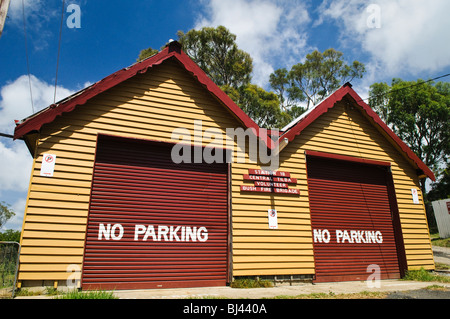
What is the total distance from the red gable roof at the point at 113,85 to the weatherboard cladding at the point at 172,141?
0.12 meters

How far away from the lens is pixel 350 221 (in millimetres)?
10297

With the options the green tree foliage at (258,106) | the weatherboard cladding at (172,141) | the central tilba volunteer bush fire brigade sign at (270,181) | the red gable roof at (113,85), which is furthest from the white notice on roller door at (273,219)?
the green tree foliage at (258,106)

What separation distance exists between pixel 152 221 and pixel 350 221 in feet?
22.6

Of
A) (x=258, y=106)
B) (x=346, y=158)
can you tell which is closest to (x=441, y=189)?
(x=258, y=106)

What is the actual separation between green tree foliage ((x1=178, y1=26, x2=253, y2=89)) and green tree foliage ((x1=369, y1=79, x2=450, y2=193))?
15.4m

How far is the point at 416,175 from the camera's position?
11.8m

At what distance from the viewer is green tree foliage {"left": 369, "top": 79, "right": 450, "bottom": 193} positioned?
104ft

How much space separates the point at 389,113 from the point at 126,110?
3513 cm

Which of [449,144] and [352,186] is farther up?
[449,144]

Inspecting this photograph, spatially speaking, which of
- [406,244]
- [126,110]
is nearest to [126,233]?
[126,110]

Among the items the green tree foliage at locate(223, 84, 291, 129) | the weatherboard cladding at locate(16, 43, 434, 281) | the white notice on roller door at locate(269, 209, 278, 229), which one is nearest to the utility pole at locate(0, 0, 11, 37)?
the weatherboard cladding at locate(16, 43, 434, 281)

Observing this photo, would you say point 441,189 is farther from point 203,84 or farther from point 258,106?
point 203,84
